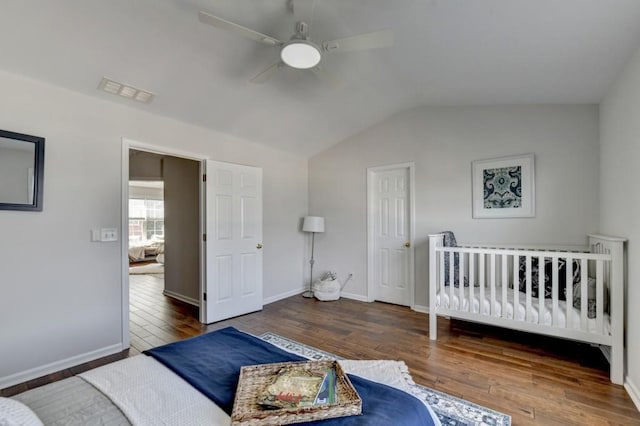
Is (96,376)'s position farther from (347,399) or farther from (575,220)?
(575,220)

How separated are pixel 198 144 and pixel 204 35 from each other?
1415 millimetres

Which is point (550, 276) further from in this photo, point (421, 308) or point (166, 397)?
point (166, 397)

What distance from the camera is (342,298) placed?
4738mm

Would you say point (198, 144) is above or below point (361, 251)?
above

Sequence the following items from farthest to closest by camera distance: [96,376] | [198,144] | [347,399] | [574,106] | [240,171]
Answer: [240,171]
[198,144]
[574,106]
[96,376]
[347,399]

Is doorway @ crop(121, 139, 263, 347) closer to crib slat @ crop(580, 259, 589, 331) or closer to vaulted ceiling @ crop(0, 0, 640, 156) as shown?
vaulted ceiling @ crop(0, 0, 640, 156)

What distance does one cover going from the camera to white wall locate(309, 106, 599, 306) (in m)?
3.11

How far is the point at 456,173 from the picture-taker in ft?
12.6

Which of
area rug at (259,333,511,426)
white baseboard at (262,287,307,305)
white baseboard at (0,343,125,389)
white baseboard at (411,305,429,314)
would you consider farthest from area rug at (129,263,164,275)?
area rug at (259,333,511,426)

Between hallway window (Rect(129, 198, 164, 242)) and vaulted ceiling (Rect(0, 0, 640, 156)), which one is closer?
vaulted ceiling (Rect(0, 0, 640, 156))

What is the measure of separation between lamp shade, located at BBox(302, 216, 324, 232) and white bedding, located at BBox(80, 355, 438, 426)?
3410 mm

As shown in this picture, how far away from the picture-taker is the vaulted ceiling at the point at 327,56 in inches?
79.1

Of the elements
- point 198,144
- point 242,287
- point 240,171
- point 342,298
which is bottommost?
point 342,298

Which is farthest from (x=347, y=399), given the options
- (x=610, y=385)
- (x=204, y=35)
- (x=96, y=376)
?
(x=204, y=35)
